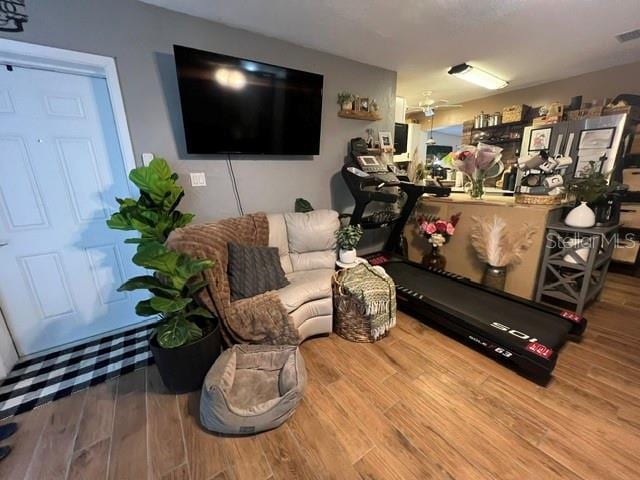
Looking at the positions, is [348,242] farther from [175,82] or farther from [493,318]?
[175,82]

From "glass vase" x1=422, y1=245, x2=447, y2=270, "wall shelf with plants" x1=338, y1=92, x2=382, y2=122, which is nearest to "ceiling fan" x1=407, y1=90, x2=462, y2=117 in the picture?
"wall shelf with plants" x1=338, y1=92, x2=382, y2=122

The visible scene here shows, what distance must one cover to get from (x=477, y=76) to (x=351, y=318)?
3.53 metres

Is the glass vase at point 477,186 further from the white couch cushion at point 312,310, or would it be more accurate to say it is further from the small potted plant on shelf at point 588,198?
the white couch cushion at point 312,310

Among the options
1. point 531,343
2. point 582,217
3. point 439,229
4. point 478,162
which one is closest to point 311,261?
point 439,229

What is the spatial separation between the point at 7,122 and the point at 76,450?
204 centimetres

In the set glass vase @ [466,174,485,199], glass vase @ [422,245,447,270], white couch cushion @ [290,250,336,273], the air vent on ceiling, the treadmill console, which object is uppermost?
the air vent on ceiling

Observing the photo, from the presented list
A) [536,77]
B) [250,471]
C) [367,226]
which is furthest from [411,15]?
[250,471]

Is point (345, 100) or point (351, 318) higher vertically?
point (345, 100)

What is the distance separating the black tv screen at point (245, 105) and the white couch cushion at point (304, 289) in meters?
1.23

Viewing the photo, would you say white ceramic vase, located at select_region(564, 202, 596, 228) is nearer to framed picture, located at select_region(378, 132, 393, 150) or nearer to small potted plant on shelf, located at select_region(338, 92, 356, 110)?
framed picture, located at select_region(378, 132, 393, 150)

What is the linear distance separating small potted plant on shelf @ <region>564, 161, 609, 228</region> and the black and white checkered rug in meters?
3.65

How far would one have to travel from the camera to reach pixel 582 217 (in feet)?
7.24

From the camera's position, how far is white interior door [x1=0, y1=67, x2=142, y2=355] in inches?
68.6

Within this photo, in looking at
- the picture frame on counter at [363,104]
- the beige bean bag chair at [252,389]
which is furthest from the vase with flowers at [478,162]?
the beige bean bag chair at [252,389]
